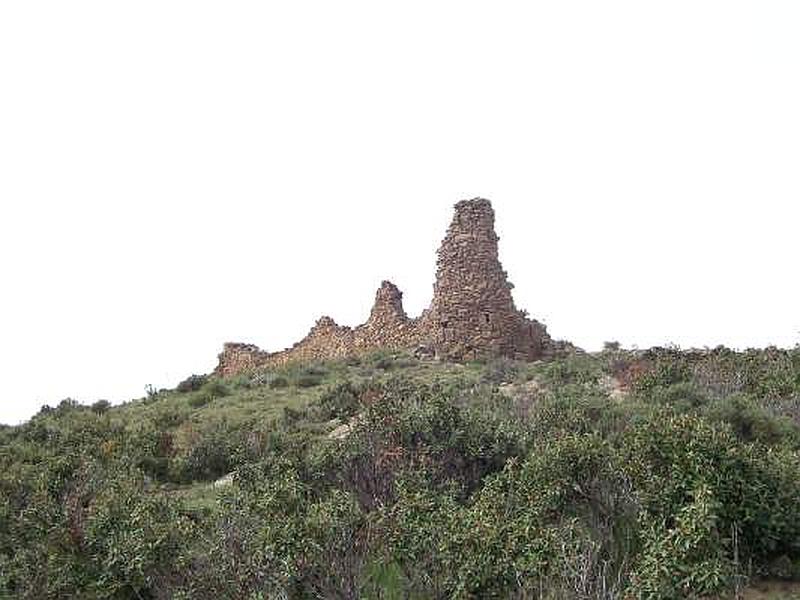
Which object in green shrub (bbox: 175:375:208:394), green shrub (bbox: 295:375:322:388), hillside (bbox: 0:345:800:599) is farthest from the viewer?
green shrub (bbox: 175:375:208:394)

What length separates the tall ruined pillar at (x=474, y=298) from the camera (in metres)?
20.5

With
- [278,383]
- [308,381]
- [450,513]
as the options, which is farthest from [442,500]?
[278,383]

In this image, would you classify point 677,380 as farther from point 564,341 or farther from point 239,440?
point 564,341

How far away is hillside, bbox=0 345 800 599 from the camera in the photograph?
6082mm

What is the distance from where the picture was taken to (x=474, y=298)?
67.4 feet

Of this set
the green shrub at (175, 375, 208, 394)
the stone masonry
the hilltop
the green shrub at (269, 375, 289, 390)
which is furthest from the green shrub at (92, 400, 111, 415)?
the stone masonry

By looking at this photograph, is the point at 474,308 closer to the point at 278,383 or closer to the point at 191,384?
the point at 278,383

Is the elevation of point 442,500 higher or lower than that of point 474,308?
lower

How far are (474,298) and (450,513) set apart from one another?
14.1m

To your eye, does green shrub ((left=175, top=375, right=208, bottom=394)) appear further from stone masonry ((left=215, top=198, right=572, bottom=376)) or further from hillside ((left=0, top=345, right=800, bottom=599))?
hillside ((left=0, top=345, right=800, bottom=599))

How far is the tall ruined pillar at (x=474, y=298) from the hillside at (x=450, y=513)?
8.45 m

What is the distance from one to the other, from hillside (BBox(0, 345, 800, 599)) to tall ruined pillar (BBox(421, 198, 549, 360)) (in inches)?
333

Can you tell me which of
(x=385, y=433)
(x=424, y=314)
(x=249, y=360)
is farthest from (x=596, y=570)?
(x=249, y=360)

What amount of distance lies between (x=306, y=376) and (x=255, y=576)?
563 inches
